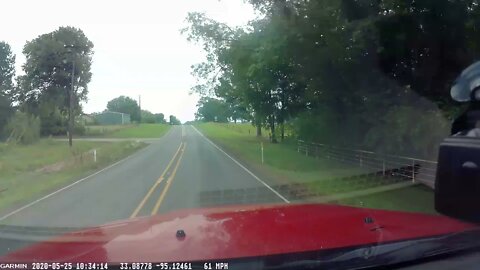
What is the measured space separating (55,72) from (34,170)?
2480 cm

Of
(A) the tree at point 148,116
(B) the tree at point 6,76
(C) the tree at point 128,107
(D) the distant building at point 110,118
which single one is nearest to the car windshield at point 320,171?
(B) the tree at point 6,76

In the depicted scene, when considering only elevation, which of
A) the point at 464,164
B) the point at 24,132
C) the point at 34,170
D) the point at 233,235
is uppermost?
the point at 464,164

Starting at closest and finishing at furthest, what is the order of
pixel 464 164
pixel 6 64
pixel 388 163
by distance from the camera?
pixel 464 164 < pixel 388 163 < pixel 6 64

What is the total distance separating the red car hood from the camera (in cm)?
347

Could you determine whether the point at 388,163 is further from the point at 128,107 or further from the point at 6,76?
the point at 128,107

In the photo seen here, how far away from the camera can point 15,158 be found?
23.7m

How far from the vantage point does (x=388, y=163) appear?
15.7 m

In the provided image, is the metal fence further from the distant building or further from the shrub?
the distant building

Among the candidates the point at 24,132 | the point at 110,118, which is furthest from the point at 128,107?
the point at 24,132

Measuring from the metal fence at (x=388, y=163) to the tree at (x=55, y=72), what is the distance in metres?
18.7

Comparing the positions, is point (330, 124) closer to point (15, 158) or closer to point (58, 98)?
point (15, 158)

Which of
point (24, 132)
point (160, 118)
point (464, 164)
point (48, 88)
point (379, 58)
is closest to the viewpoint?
point (464, 164)

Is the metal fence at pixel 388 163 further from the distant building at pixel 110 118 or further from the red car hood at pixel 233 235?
the distant building at pixel 110 118

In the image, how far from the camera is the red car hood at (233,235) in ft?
11.4
